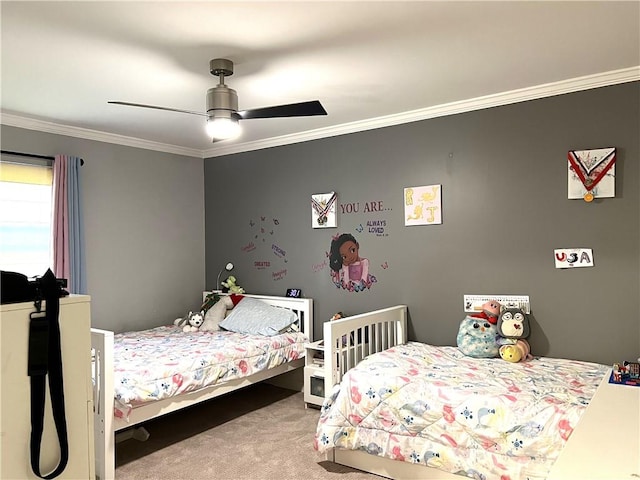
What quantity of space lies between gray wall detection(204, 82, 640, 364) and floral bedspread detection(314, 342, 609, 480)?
46 cm

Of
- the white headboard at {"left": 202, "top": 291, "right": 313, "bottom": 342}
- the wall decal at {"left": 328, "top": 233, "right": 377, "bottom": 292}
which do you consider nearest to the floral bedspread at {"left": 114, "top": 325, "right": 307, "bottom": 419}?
the white headboard at {"left": 202, "top": 291, "right": 313, "bottom": 342}

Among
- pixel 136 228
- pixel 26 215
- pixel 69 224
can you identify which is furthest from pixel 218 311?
pixel 26 215

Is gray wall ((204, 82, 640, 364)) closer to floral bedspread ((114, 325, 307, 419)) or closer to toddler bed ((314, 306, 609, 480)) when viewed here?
toddler bed ((314, 306, 609, 480))

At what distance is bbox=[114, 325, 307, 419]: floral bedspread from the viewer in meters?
2.99

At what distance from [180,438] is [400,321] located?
5.93ft

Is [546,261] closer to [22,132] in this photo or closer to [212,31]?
[212,31]

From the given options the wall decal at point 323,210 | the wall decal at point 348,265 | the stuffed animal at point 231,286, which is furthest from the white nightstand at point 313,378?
the stuffed animal at point 231,286

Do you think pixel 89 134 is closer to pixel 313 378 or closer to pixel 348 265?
pixel 348 265

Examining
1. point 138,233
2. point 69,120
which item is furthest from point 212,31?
point 138,233

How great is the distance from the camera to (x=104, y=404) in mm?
2760

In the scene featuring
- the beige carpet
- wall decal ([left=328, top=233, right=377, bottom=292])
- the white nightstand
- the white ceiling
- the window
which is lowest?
the beige carpet

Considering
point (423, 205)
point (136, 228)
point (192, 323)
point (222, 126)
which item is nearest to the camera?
point (222, 126)

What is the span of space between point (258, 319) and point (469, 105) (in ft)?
7.94

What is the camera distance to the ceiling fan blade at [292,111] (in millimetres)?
2539
